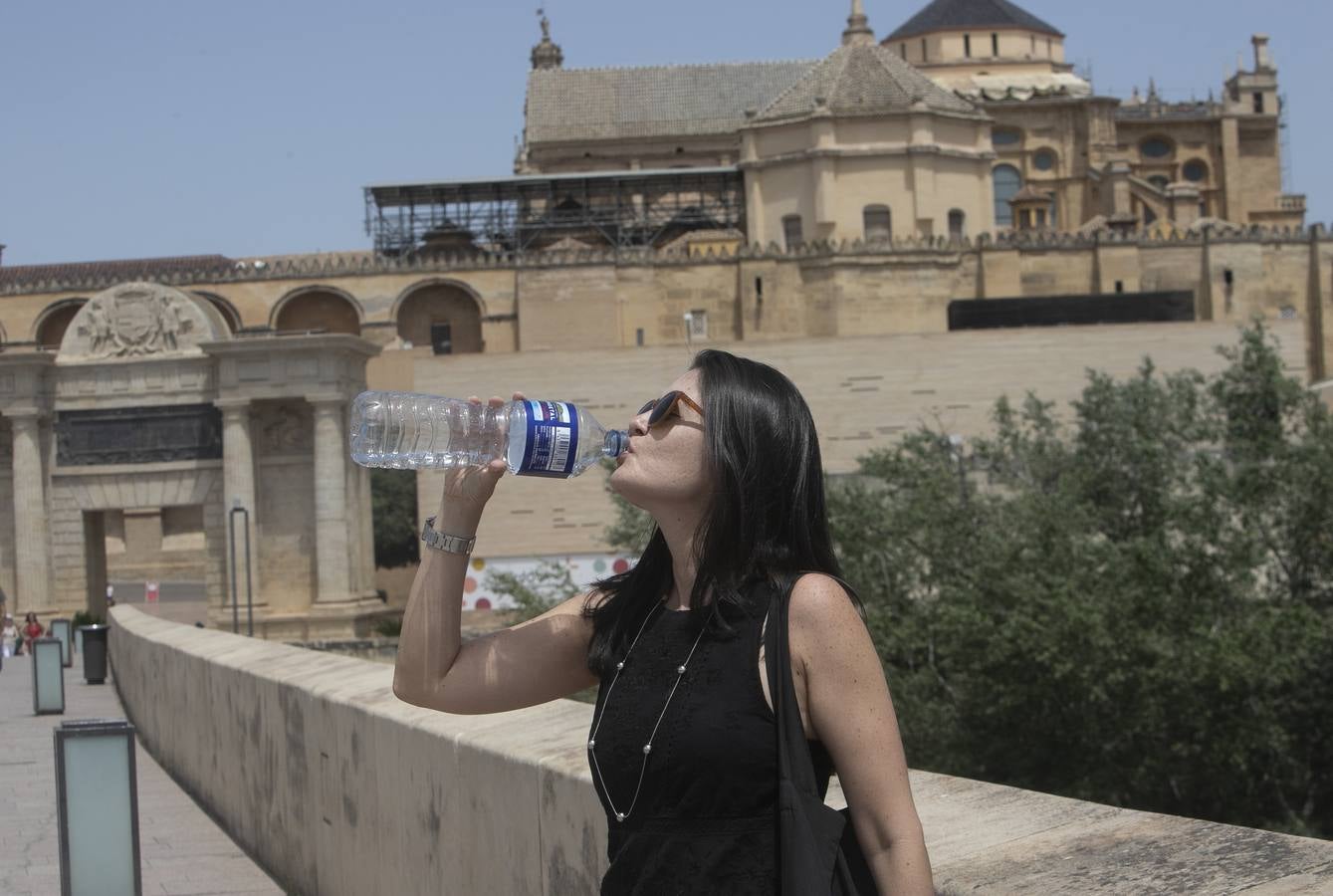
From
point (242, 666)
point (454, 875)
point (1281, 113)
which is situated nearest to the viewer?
point (454, 875)

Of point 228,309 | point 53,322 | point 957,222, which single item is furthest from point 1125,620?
point 53,322

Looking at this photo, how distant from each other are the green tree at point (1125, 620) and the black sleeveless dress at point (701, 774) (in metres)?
18.2

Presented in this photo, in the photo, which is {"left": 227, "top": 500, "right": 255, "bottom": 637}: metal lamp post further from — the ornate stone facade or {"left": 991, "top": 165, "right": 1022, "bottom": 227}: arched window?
{"left": 991, "top": 165, "right": 1022, "bottom": 227}: arched window

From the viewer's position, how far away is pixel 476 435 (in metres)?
Answer: 3.36

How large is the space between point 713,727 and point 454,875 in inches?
76.5

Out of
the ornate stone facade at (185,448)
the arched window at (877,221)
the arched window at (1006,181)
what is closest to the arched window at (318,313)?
the arched window at (877,221)

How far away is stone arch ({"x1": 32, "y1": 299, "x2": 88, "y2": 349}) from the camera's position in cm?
5534

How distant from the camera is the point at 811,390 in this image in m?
46.5

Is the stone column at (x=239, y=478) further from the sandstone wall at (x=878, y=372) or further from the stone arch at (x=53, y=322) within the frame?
the stone arch at (x=53, y=322)

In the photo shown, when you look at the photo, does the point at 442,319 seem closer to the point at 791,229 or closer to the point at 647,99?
the point at 791,229

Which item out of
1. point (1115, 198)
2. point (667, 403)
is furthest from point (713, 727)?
point (1115, 198)

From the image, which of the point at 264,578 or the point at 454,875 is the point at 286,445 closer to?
the point at 264,578

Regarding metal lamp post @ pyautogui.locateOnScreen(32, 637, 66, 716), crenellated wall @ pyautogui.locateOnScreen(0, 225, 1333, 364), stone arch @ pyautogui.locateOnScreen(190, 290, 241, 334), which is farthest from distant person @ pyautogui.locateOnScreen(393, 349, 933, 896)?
stone arch @ pyautogui.locateOnScreen(190, 290, 241, 334)

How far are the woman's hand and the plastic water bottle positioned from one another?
19mm
